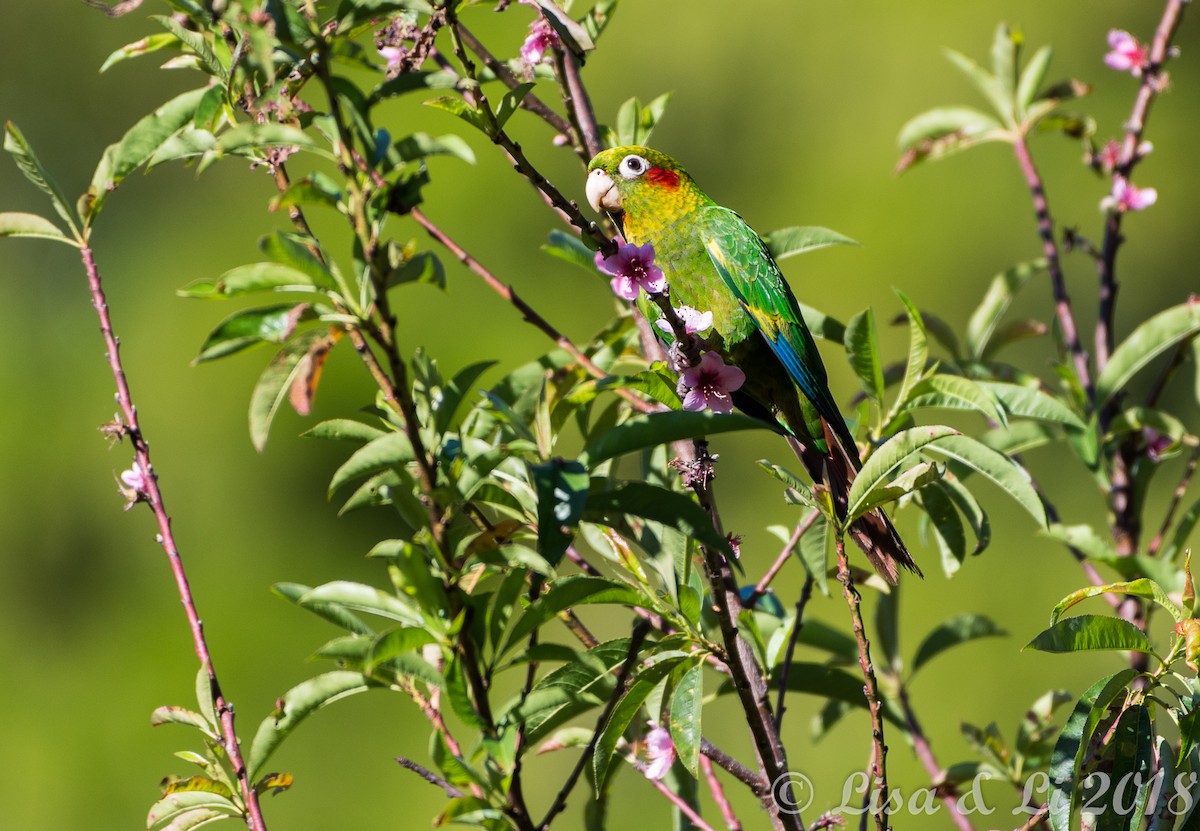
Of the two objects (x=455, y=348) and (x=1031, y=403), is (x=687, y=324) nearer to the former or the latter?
(x=1031, y=403)

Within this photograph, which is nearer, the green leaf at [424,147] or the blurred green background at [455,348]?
the green leaf at [424,147]

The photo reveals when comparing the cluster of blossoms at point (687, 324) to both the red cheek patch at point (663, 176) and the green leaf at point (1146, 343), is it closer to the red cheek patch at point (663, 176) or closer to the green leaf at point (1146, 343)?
the red cheek patch at point (663, 176)

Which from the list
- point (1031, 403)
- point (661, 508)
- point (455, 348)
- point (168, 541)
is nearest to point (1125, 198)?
point (1031, 403)

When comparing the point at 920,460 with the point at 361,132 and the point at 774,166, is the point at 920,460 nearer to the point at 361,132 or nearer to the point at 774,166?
the point at 361,132

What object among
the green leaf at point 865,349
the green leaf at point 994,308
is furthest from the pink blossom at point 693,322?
the green leaf at point 994,308

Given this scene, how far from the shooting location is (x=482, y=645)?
111 cm

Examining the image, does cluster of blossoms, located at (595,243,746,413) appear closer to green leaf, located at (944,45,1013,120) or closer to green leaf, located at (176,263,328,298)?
green leaf, located at (176,263,328,298)

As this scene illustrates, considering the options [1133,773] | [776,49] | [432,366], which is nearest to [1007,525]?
[776,49]

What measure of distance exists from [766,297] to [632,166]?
1.35ft

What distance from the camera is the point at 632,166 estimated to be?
2.31 metres

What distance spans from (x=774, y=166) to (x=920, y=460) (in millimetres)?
5546

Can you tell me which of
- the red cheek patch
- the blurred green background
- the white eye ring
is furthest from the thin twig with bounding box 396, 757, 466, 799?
the blurred green background

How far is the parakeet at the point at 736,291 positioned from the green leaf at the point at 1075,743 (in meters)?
0.90

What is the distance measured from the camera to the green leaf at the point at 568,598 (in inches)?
46.1
